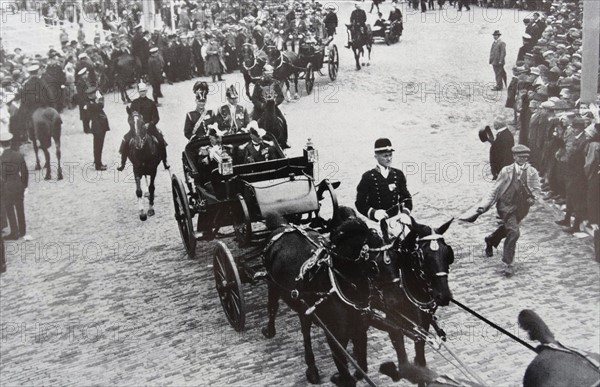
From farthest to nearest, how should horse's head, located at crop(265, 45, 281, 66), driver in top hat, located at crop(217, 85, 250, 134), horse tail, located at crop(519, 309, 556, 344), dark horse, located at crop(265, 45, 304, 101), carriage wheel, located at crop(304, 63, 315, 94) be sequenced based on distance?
carriage wheel, located at crop(304, 63, 315, 94) < horse's head, located at crop(265, 45, 281, 66) < dark horse, located at crop(265, 45, 304, 101) < driver in top hat, located at crop(217, 85, 250, 134) < horse tail, located at crop(519, 309, 556, 344)

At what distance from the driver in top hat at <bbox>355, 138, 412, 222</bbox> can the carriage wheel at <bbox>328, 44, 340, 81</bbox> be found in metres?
14.7

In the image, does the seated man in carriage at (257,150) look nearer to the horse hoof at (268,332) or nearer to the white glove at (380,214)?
the horse hoof at (268,332)

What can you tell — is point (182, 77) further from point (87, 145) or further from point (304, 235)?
point (304, 235)

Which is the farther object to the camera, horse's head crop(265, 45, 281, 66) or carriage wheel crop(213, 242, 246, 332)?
horse's head crop(265, 45, 281, 66)

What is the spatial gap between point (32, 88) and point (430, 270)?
46.1ft

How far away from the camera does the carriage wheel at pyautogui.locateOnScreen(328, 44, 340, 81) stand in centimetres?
2280

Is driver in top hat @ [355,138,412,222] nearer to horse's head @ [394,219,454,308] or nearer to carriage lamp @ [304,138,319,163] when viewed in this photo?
horse's head @ [394,219,454,308]

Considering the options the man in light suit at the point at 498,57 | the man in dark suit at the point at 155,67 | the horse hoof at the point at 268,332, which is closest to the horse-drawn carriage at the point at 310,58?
the man in dark suit at the point at 155,67

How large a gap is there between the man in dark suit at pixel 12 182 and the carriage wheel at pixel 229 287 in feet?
16.9

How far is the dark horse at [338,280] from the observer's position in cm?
704

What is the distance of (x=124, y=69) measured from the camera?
875 inches

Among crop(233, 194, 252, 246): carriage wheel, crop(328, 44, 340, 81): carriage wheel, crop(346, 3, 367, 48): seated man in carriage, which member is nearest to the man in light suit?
crop(346, 3, 367, 48): seated man in carriage

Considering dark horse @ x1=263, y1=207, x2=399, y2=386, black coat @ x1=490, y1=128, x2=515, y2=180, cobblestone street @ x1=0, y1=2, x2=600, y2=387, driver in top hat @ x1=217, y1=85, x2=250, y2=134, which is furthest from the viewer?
black coat @ x1=490, y1=128, x2=515, y2=180

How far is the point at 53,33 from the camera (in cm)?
3050
